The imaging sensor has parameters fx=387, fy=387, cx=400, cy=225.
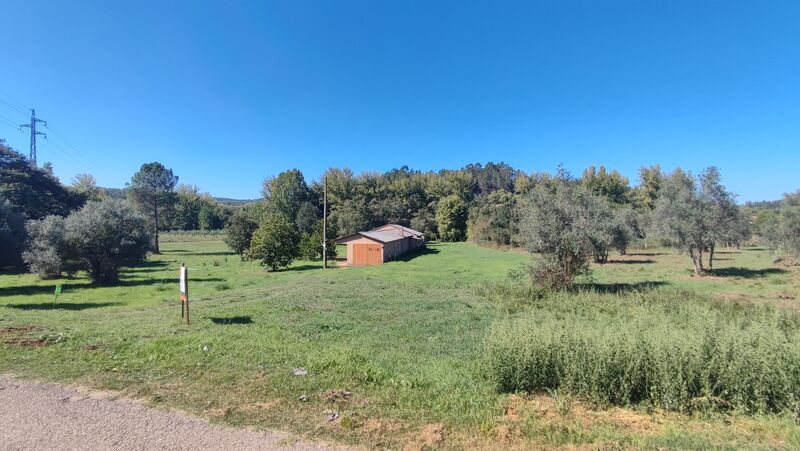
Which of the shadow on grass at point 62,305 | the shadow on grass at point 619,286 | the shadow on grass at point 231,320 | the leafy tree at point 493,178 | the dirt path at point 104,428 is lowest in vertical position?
the shadow on grass at point 619,286

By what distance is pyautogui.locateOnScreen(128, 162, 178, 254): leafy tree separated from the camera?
192 feet

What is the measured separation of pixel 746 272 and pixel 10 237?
163 ft

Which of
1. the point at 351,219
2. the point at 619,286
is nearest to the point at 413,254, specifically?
the point at 351,219

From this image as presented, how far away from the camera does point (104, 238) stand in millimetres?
24016

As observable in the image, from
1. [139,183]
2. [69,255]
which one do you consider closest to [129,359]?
[69,255]

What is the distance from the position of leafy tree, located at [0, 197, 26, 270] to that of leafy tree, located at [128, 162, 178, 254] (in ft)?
95.1

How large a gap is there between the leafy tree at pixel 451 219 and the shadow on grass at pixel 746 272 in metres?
52.2

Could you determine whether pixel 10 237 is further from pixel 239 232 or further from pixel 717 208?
pixel 717 208

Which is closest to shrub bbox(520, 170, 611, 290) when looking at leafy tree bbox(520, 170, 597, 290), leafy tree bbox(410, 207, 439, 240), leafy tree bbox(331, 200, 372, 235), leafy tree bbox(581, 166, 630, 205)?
leafy tree bbox(520, 170, 597, 290)

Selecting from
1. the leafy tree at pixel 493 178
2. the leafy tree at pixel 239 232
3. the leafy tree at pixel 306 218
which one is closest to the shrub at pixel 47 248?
the leafy tree at pixel 239 232

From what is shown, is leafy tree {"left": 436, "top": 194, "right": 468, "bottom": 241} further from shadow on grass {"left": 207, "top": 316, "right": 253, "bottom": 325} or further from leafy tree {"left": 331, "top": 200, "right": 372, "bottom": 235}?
shadow on grass {"left": 207, "top": 316, "right": 253, "bottom": 325}

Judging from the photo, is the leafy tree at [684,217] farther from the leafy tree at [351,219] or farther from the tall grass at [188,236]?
the tall grass at [188,236]

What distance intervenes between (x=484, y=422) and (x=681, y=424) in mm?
2402

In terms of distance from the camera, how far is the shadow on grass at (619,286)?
1868 cm
